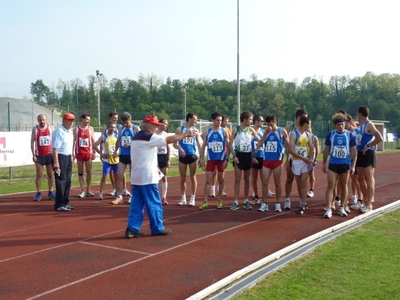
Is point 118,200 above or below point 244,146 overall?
below

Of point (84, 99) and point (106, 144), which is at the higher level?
point (84, 99)

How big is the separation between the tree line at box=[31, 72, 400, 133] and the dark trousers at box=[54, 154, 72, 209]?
56655 millimetres

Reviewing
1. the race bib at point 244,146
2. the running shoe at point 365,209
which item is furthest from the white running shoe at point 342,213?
the race bib at point 244,146

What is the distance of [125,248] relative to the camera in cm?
740

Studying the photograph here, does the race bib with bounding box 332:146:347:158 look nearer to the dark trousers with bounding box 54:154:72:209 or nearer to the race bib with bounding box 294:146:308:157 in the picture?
the race bib with bounding box 294:146:308:157

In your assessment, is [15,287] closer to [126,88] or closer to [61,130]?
A: [61,130]

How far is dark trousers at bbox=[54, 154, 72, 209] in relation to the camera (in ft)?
35.1

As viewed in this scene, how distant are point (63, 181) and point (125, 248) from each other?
12.9 feet

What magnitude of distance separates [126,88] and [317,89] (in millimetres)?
39517

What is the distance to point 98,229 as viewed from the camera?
8.85 meters

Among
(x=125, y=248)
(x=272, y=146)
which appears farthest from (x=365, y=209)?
(x=125, y=248)

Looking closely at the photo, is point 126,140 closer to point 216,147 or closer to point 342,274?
point 216,147

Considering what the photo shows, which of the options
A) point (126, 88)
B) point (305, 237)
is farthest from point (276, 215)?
point (126, 88)

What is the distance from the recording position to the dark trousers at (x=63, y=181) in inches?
422
